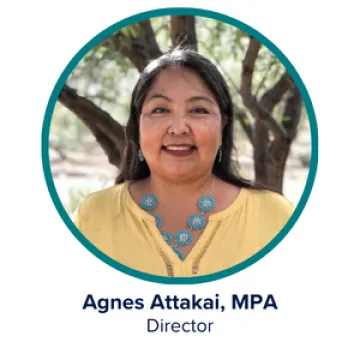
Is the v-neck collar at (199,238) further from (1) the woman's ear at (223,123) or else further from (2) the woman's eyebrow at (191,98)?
(2) the woman's eyebrow at (191,98)

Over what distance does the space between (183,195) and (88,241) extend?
38 centimetres

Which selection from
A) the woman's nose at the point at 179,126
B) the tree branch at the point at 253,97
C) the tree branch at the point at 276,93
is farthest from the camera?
the tree branch at the point at 276,93

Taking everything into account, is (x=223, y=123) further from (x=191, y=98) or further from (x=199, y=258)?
(x=199, y=258)

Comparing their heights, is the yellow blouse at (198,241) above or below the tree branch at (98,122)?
below

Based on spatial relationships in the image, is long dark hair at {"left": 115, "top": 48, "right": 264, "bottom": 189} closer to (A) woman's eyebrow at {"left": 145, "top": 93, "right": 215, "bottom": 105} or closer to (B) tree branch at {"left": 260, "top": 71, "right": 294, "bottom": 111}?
(A) woman's eyebrow at {"left": 145, "top": 93, "right": 215, "bottom": 105}

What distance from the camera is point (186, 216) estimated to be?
7.91 ft

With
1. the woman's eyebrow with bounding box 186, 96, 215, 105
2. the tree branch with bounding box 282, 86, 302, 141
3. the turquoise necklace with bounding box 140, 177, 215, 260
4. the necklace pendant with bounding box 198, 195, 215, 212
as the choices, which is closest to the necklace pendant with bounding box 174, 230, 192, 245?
the turquoise necklace with bounding box 140, 177, 215, 260

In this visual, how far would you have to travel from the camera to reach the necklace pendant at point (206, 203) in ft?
7.92

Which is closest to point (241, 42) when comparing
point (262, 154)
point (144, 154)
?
point (262, 154)

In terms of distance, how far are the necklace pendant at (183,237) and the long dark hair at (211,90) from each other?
0.26 metres

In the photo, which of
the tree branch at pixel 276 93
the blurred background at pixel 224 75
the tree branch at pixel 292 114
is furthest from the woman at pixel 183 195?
the tree branch at pixel 292 114

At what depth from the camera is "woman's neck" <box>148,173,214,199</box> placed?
2.42 metres

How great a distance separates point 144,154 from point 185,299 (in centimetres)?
54

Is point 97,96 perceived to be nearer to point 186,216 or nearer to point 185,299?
point 186,216
